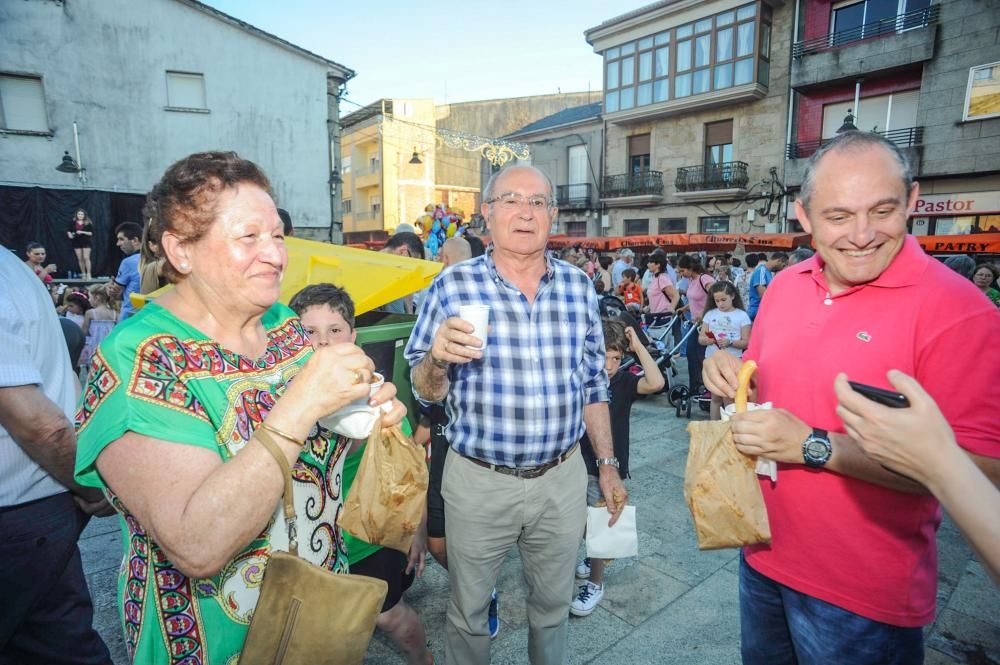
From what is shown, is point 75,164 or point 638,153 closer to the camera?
point 75,164

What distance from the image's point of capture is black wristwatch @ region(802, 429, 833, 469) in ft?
4.93

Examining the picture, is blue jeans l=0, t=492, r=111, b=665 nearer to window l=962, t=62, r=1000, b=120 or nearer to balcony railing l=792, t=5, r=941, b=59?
window l=962, t=62, r=1000, b=120

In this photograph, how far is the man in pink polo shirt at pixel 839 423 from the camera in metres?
Answer: 1.39

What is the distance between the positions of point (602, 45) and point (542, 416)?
26506 mm

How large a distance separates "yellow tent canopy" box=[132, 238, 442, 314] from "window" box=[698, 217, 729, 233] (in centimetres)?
2141

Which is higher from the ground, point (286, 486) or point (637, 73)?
point (637, 73)

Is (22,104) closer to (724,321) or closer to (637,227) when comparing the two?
(724,321)

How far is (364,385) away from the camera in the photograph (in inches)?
52.3

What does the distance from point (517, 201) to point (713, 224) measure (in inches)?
885

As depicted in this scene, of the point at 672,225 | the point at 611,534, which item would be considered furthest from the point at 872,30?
the point at 611,534

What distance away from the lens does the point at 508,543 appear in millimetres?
2322

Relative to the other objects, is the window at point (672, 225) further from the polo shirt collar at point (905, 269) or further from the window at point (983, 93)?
the polo shirt collar at point (905, 269)

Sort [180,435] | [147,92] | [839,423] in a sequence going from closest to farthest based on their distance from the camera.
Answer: [180,435], [839,423], [147,92]

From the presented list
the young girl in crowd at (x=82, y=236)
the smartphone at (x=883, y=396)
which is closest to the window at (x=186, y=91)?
the young girl in crowd at (x=82, y=236)
